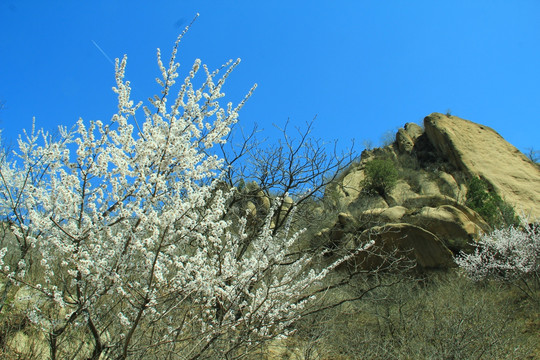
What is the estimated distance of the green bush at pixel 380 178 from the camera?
2894 centimetres

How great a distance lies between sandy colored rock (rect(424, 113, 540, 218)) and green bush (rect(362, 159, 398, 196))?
5201 mm

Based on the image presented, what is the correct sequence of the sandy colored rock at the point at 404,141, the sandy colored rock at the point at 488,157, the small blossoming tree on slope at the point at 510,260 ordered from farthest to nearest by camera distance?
the sandy colored rock at the point at 404,141
the sandy colored rock at the point at 488,157
the small blossoming tree on slope at the point at 510,260

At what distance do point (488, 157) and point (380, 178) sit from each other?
8762mm

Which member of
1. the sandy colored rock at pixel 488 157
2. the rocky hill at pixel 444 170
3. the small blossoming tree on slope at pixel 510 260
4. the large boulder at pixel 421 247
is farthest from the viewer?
the sandy colored rock at pixel 488 157

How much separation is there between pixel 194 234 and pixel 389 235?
12.0 m

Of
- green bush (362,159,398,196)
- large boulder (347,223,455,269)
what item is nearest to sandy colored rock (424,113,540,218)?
green bush (362,159,398,196)

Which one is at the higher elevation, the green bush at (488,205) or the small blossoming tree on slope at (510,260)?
the green bush at (488,205)

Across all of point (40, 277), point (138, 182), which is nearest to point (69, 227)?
point (138, 182)

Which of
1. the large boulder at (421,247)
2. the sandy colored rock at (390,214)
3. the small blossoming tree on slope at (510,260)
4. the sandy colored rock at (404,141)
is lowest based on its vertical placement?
the small blossoming tree on slope at (510,260)

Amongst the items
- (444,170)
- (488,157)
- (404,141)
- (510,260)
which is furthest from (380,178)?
(510,260)

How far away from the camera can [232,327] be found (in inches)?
161

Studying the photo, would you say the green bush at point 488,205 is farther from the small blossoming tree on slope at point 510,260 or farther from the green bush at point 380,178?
the small blossoming tree on slope at point 510,260

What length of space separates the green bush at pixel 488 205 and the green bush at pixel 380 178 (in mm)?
5404

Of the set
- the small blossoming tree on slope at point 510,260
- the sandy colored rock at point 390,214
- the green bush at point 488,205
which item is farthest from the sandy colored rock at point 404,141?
the small blossoming tree on slope at point 510,260
